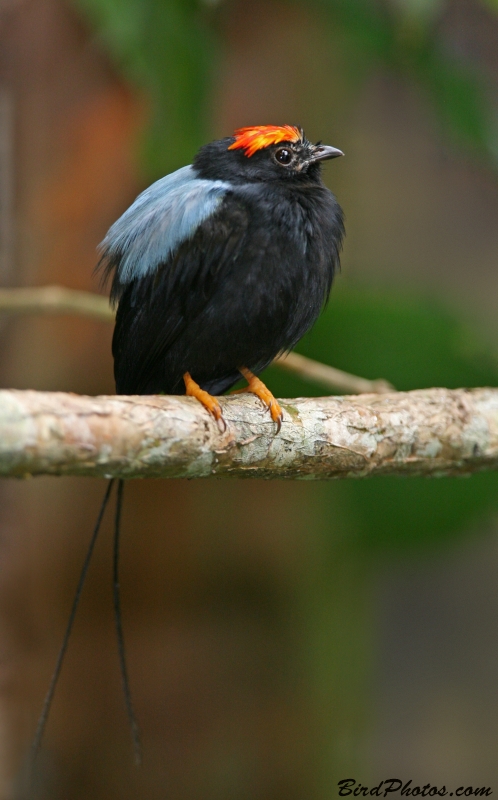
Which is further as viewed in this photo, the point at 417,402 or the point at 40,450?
the point at 417,402

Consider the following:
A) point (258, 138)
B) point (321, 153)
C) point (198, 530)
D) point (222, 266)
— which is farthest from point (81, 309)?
Result: point (198, 530)

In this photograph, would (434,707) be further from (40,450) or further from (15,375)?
(40,450)

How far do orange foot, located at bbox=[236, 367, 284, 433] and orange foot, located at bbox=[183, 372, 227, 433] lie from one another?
0.16 m

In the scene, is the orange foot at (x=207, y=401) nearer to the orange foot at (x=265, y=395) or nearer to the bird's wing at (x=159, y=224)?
the orange foot at (x=265, y=395)

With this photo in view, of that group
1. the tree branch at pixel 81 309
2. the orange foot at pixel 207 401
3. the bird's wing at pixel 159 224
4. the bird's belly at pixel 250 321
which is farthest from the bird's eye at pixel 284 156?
the orange foot at pixel 207 401

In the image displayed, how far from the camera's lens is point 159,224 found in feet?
7.69

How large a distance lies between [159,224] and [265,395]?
635 millimetres

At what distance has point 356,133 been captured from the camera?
461 cm

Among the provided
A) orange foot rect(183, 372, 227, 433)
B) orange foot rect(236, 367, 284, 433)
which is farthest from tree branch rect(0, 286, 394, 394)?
orange foot rect(183, 372, 227, 433)

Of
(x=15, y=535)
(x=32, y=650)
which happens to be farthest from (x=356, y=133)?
(x=32, y=650)

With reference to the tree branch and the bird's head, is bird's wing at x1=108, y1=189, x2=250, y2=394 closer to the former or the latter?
the bird's head

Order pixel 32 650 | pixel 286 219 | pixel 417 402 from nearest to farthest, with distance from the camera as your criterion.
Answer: pixel 286 219 → pixel 417 402 → pixel 32 650

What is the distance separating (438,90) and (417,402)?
1.61 metres

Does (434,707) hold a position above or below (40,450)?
below
